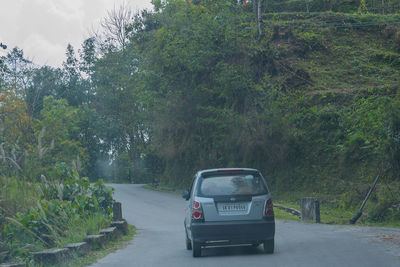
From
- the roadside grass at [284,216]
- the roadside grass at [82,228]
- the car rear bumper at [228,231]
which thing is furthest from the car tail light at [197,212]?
the roadside grass at [284,216]

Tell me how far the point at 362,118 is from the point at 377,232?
7336 millimetres

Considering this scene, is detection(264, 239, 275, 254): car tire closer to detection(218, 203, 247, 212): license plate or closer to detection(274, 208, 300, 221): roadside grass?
detection(218, 203, 247, 212): license plate

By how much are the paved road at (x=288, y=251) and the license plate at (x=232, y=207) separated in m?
1.00

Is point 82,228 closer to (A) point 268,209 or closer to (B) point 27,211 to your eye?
(B) point 27,211

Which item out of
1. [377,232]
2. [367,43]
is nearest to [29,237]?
[377,232]

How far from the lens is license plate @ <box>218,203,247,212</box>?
1062cm

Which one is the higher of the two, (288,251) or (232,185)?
(232,185)

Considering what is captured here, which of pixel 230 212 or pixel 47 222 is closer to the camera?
pixel 230 212

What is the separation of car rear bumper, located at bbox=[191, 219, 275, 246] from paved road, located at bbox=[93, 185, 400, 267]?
396mm

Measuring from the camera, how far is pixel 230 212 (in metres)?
10.6

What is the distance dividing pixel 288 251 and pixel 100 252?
441 centimetres

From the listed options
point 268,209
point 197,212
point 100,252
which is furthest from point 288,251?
point 100,252

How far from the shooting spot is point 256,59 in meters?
31.7

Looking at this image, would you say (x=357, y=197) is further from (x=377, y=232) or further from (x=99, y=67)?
(x=99, y=67)
